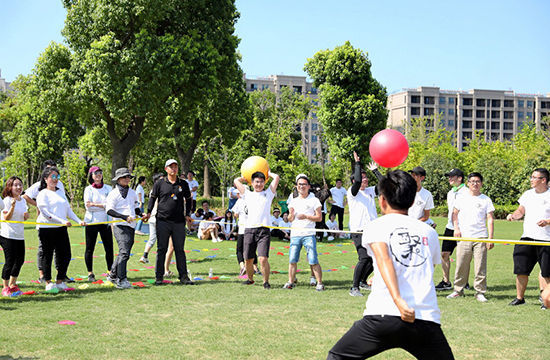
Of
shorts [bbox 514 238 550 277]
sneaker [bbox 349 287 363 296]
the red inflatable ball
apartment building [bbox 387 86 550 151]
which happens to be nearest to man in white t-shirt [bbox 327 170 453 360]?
the red inflatable ball

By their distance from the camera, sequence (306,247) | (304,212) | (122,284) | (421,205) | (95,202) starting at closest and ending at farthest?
1. (122,284)
2. (421,205)
3. (306,247)
4. (304,212)
5. (95,202)

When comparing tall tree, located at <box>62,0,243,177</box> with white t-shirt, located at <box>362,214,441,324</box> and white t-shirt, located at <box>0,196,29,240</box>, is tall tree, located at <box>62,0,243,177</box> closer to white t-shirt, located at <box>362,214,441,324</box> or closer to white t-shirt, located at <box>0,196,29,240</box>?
white t-shirt, located at <box>0,196,29,240</box>

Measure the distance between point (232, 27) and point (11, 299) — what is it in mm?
21900

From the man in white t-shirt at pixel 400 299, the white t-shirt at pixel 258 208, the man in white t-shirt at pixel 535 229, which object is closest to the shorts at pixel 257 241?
the white t-shirt at pixel 258 208

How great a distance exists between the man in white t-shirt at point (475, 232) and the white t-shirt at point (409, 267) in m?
5.78

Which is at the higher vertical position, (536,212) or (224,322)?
(536,212)

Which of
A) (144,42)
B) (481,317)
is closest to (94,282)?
(481,317)

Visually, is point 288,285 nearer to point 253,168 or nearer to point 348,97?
point 253,168

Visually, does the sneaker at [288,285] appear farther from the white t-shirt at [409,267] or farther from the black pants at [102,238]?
A: the white t-shirt at [409,267]

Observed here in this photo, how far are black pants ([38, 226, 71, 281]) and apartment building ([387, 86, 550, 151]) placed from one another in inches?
4692

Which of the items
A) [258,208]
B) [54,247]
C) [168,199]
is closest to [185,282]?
[168,199]

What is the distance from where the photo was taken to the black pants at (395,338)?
3.45 metres

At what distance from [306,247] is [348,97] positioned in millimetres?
28257

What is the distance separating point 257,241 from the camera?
972 cm
